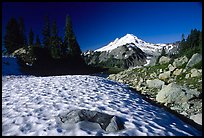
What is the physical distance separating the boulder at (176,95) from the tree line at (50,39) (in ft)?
173

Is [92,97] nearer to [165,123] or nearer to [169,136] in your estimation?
[165,123]

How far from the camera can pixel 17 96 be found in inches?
439

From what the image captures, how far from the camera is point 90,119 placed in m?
7.53

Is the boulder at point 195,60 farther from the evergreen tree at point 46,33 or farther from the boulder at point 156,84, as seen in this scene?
the evergreen tree at point 46,33

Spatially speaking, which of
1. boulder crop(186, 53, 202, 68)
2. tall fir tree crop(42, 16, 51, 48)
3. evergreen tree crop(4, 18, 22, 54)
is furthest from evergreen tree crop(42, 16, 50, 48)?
boulder crop(186, 53, 202, 68)

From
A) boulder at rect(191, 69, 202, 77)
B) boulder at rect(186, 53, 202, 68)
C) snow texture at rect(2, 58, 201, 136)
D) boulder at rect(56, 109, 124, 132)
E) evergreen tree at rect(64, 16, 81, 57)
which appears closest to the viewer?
snow texture at rect(2, 58, 201, 136)

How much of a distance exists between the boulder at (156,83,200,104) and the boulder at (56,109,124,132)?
6036 millimetres

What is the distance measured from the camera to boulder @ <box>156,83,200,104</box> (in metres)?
12.5

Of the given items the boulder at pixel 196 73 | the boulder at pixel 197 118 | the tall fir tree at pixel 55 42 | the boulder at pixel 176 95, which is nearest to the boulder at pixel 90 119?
the boulder at pixel 197 118

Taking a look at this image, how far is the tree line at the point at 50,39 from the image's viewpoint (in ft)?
194

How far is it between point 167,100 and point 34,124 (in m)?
7.91

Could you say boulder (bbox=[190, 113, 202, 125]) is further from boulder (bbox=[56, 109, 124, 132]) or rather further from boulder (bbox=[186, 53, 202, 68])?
boulder (bbox=[186, 53, 202, 68])

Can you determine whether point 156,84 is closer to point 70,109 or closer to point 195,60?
point 195,60

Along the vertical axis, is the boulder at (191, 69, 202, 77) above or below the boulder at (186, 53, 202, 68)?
below
